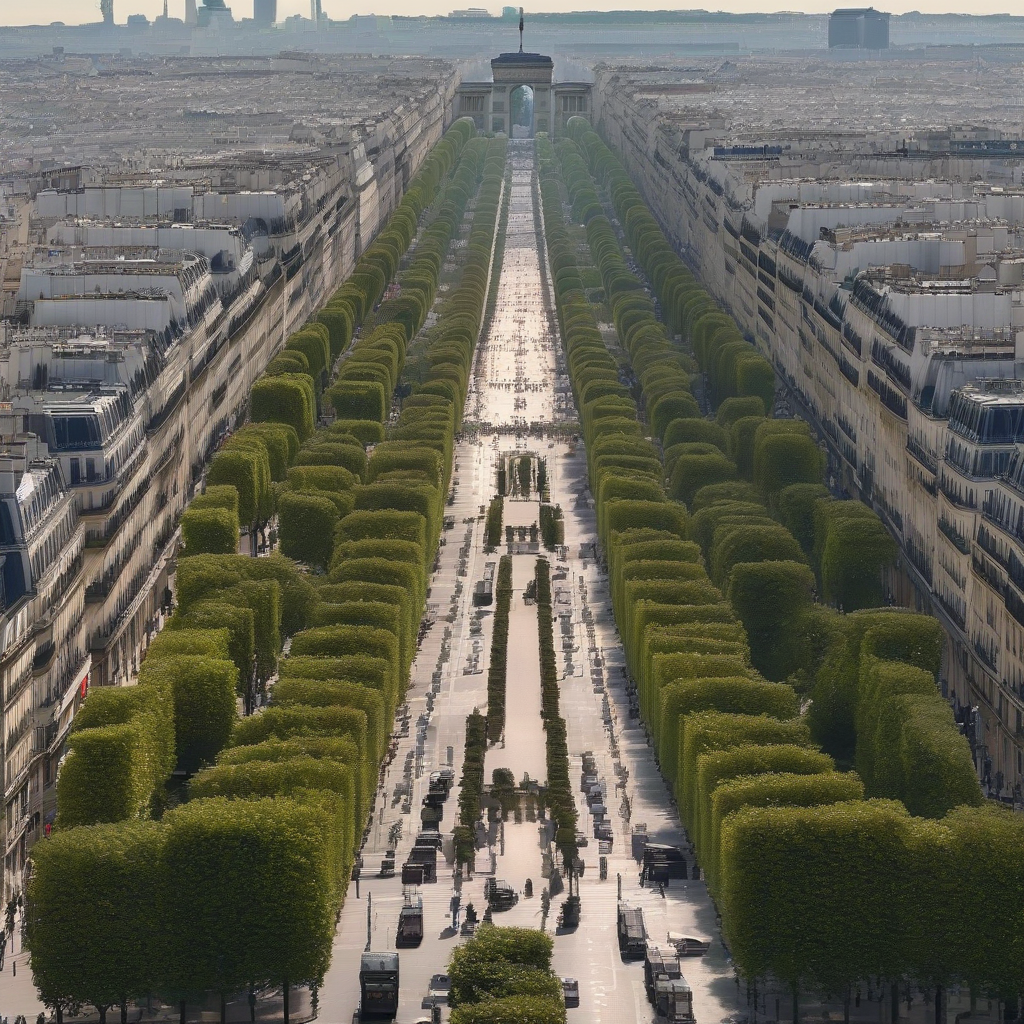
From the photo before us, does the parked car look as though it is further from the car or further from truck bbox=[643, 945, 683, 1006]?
the car

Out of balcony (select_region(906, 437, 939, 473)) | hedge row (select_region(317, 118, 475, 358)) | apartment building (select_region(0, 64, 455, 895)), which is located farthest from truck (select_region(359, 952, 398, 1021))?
hedge row (select_region(317, 118, 475, 358))

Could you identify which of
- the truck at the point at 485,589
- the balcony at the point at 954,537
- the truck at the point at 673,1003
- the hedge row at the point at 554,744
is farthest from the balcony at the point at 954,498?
the truck at the point at 673,1003

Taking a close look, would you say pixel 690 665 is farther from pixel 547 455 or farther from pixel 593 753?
pixel 547 455

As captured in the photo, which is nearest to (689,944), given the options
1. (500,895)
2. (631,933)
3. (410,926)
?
(631,933)

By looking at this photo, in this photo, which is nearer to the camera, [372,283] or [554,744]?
[554,744]

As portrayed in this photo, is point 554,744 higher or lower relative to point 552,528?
higher

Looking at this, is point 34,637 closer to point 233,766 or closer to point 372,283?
point 233,766

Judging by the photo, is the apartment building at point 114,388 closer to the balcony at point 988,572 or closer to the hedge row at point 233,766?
the hedge row at point 233,766
